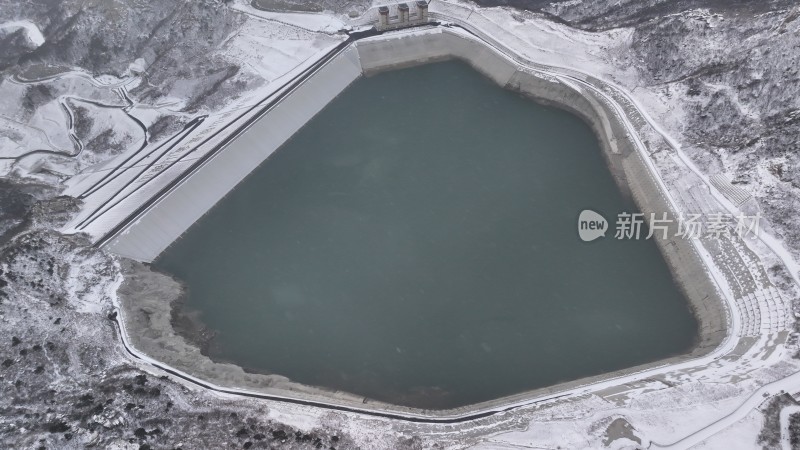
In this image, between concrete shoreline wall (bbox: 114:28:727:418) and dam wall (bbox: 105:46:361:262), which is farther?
dam wall (bbox: 105:46:361:262)

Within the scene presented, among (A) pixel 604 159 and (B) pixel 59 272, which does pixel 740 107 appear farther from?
(B) pixel 59 272

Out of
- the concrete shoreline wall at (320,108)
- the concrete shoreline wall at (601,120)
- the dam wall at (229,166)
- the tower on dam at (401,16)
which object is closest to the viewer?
the concrete shoreline wall at (320,108)

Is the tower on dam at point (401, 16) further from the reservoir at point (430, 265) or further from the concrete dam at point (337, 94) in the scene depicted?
the reservoir at point (430, 265)

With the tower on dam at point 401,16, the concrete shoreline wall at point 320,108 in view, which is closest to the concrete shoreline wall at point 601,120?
the concrete shoreline wall at point 320,108

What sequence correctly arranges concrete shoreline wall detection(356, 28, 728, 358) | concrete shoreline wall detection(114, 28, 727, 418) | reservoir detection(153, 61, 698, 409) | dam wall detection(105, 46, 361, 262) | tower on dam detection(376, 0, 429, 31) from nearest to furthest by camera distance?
concrete shoreline wall detection(114, 28, 727, 418) < reservoir detection(153, 61, 698, 409) < concrete shoreline wall detection(356, 28, 728, 358) < dam wall detection(105, 46, 361, 262) < tower on dam detection(376, 0, 429, 31)

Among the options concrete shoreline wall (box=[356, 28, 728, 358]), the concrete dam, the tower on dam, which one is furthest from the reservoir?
the tower on dam

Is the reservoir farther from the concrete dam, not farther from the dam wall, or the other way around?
the concrete dam

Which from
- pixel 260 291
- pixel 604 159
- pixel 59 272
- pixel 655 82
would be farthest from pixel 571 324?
pixel 59 272
